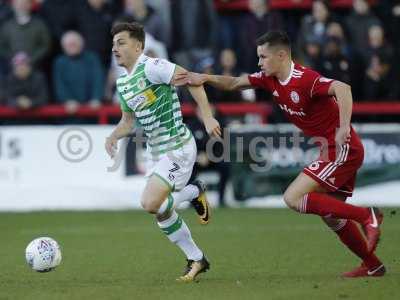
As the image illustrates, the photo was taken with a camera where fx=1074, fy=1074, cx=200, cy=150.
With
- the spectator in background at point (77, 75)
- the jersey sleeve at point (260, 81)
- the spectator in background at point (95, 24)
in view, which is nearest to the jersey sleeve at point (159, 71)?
the jersey sleeve at point (260, 81)

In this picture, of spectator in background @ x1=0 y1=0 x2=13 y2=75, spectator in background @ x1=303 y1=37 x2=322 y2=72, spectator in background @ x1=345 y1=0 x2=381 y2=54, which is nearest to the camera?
spectator in background @ x1=303 y1=37 x2=322 y2=72

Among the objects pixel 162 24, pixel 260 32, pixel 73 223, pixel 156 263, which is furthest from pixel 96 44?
pixel 156 263

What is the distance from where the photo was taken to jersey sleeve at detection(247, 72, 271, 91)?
30.0 feet

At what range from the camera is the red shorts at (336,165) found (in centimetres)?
891

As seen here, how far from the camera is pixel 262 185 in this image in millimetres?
16406

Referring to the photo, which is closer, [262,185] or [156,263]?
[156,263]

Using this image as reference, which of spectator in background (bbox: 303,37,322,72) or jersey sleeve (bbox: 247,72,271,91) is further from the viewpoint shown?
spectator in background (bbox: 303,37,322,72)

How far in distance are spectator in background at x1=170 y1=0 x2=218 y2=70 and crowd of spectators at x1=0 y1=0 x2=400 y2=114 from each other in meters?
0.02

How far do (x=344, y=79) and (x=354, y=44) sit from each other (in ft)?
4.16

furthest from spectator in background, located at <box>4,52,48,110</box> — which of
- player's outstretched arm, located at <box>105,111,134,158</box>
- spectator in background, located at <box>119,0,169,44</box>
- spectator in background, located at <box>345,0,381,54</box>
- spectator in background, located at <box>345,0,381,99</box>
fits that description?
player's outstretched arm, located at <box>105,111,134,158</box>

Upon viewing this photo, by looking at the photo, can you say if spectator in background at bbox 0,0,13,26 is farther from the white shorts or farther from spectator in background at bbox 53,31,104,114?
the white shorts

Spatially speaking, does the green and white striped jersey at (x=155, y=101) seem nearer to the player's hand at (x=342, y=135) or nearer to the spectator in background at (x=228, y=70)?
the player's hand at (x=342, y=135)

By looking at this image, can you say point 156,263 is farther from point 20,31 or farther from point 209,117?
point 20,31

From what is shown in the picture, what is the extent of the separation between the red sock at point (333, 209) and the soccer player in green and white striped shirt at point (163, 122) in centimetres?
105
